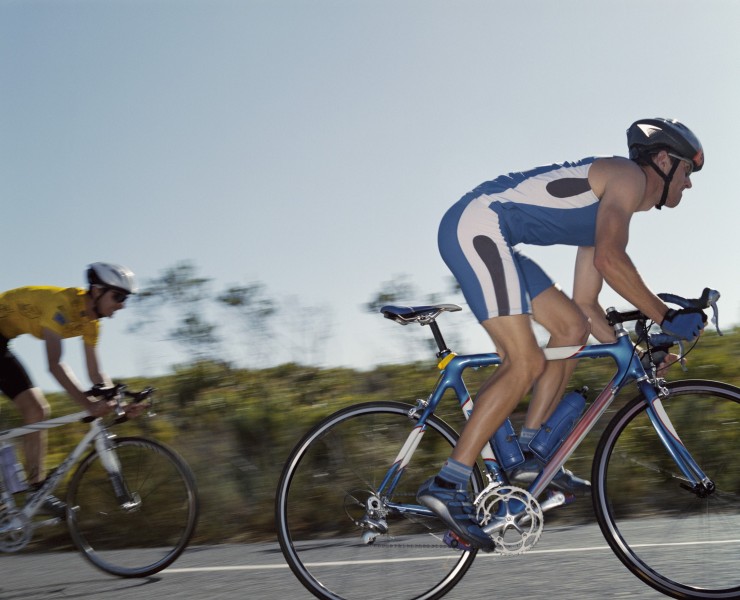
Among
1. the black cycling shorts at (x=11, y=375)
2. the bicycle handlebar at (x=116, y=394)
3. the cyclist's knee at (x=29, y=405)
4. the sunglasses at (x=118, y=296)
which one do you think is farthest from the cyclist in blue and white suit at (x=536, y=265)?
the black cycling shorts at (x=11, y=375)

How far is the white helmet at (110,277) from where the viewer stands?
5520 mm

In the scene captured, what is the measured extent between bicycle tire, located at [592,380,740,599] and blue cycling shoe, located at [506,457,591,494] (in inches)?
4.4

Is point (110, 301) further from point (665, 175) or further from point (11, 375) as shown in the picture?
point (665, 175)

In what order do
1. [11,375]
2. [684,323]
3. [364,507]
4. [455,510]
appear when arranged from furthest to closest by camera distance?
[11,375] < [364,507] < [455,510] < [684,323]

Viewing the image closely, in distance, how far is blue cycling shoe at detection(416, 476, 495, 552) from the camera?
144 inches

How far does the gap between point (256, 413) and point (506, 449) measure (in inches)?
161

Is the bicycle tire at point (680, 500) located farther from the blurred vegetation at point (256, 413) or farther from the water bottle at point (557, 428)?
the blurred vegetation at point (256, 413)

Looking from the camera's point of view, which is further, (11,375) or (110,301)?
(11,375)

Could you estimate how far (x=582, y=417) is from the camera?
12.8 ft

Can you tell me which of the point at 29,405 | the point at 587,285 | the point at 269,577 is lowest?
the point at 269,577

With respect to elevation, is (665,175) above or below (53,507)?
above

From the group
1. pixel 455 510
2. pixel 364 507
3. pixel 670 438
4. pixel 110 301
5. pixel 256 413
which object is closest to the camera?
pixel 455 510

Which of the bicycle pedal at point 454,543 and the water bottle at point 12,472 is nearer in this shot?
the bicycle pedal at point 454,543

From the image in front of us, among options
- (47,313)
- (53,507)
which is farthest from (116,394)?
(53,507)
